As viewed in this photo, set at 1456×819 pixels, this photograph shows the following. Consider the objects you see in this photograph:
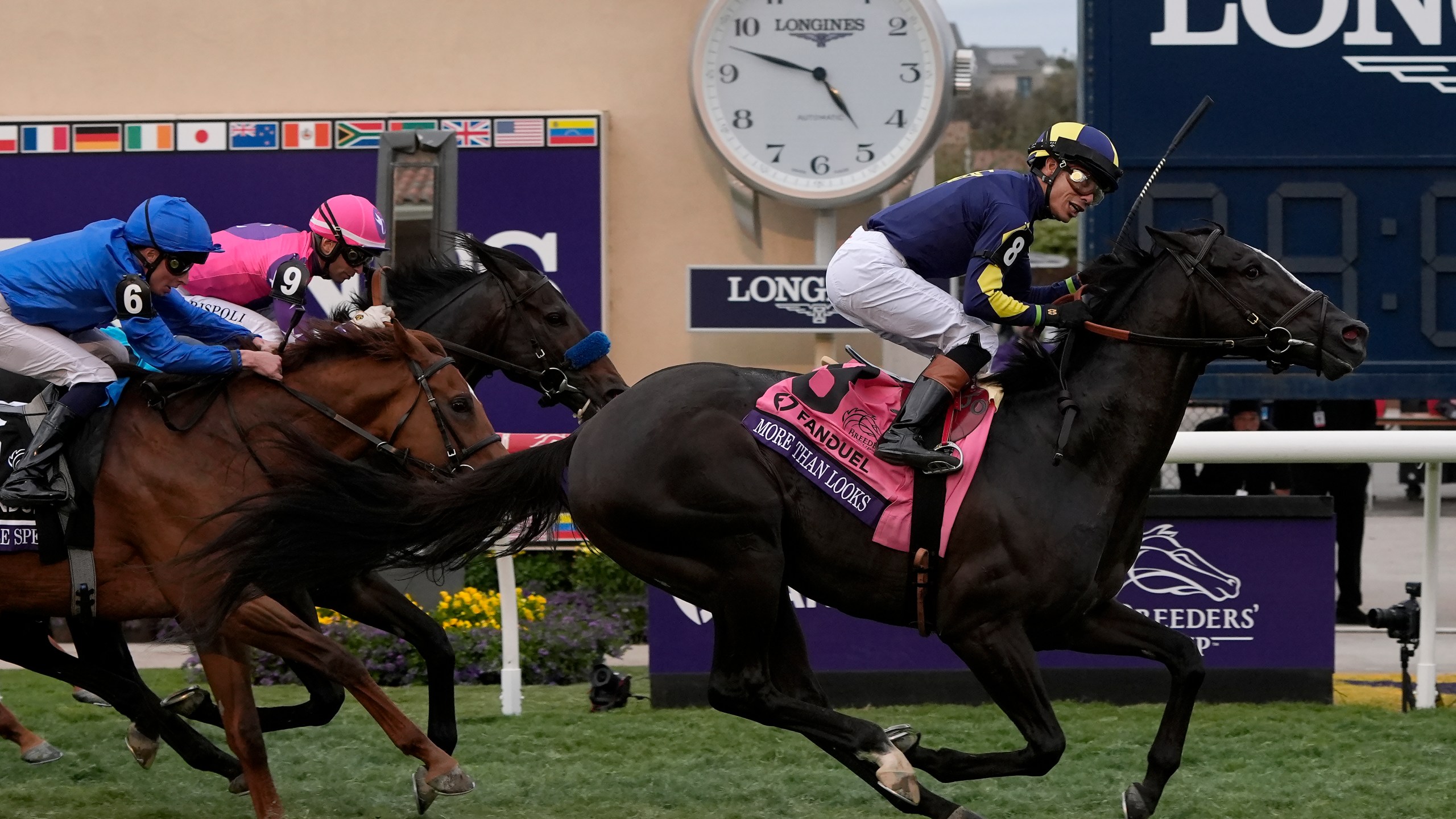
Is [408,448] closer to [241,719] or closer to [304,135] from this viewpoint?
[241,719]

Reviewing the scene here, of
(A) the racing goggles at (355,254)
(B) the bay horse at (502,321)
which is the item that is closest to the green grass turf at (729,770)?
(B) the bay horse at (502,321)

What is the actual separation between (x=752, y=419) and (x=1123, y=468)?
89cm

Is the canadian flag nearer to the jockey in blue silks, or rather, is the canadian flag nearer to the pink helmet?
the pink helmet

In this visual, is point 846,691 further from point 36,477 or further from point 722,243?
point 722,243

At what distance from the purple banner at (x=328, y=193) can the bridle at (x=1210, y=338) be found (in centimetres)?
443

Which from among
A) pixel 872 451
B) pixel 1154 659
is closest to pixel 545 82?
pixel 872 451

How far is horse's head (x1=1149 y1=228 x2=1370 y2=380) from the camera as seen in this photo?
13.1 ft

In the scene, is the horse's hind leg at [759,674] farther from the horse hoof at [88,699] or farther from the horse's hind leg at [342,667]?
A: the horse hoof at [88,699]

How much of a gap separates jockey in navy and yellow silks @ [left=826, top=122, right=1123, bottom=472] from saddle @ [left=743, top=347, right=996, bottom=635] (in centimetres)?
5

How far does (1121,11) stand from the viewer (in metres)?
6.91

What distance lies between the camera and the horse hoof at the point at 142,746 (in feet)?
15.7

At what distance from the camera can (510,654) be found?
19.1ft

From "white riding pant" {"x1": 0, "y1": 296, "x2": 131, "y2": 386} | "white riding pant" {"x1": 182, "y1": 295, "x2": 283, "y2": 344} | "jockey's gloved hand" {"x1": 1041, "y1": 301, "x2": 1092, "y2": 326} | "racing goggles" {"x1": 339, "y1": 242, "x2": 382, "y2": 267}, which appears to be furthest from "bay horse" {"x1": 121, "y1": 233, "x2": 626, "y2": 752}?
"jockey's gloved hand" {"x1": 1041, "y1": 301, "x2": 1092, "y2": 326}

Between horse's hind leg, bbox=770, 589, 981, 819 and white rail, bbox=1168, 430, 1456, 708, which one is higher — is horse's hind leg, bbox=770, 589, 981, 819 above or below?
below
